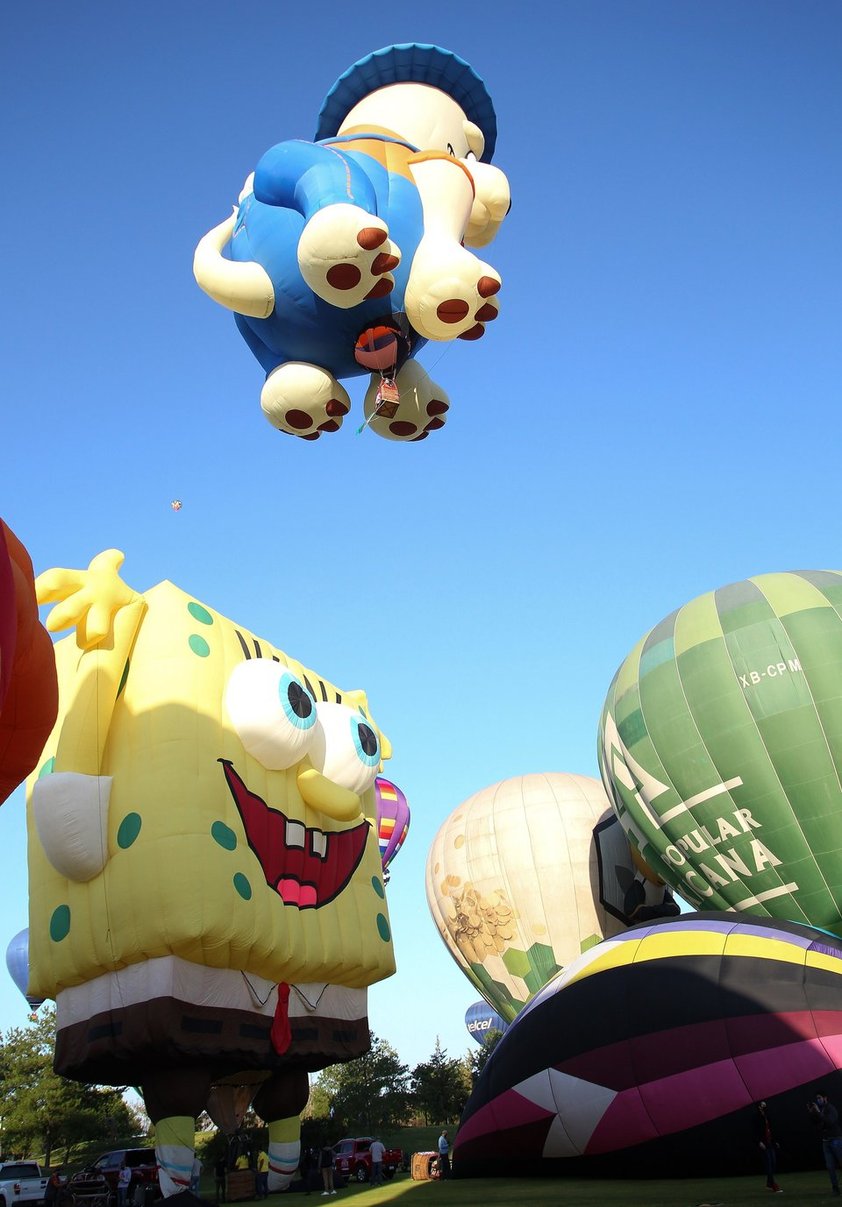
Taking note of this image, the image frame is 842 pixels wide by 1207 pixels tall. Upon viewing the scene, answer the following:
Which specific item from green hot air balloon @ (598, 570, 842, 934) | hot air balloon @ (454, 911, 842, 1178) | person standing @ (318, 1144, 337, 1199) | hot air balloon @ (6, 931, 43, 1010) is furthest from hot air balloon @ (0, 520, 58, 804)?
hot air balloon @ (6, 931, 43, 1010)

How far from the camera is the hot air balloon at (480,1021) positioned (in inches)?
1724

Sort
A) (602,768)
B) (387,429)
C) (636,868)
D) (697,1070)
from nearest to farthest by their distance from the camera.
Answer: (387,429) < (697,1070) < (602,768) < (636,868)

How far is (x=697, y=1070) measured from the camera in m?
9.85

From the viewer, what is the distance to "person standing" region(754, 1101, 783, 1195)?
8.62 metres

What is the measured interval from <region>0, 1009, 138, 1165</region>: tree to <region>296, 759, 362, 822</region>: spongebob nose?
2170cm

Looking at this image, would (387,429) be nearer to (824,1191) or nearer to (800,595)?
(824,1191)

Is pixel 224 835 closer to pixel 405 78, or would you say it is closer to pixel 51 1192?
pixel 405 78

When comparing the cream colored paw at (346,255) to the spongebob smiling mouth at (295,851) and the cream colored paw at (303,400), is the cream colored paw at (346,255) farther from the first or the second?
the spongebob smiling mouth at (295,851)

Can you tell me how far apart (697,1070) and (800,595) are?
8.30 m

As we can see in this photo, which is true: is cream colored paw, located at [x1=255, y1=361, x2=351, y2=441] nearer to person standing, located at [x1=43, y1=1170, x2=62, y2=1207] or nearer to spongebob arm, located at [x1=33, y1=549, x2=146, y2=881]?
spongebob arm, located at [x1=33, y1=549, x2=146, y2=881]

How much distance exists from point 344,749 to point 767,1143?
202 inches

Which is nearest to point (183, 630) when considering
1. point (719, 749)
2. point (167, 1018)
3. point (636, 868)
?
point (167, 1018)

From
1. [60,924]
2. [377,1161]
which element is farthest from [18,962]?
[60,924]

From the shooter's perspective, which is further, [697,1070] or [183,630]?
[183,630]
